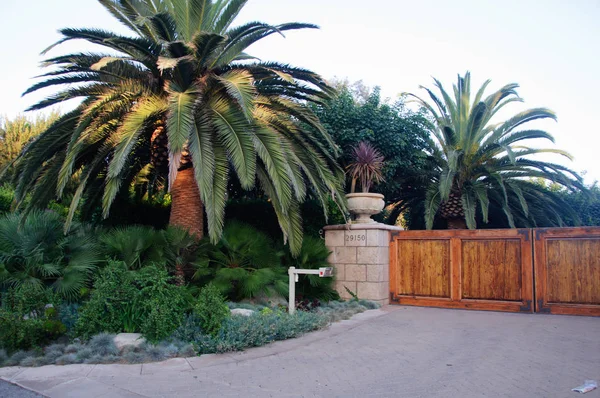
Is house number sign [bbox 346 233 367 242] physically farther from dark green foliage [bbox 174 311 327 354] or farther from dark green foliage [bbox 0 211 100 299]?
dark green foliage [bbox 0 211 100 299]

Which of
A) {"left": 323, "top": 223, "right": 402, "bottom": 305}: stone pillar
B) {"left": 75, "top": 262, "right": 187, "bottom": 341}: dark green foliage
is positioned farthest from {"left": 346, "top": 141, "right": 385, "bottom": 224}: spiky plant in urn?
{"left": 75, "top": 262, "right": 187, "bottom": 341}: dark green foliage

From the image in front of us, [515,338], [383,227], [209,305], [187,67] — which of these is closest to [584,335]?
[515,338]

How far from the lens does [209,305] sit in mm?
7336

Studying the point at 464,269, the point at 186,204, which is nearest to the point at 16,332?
the point at 186,204

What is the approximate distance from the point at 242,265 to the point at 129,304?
2648 millimetres

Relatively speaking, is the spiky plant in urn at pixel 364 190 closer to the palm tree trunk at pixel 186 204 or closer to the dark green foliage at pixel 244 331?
the palm tree trunk at pixel 186 204

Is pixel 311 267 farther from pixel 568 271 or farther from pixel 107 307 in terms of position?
pixel 568 271

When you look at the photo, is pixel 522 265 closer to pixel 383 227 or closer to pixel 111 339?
pixel 383 227

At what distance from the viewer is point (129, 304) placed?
24.4 feet

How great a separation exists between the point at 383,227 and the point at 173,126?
17.7ft

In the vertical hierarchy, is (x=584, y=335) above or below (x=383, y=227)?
below

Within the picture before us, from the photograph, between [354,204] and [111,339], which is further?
[354,204]

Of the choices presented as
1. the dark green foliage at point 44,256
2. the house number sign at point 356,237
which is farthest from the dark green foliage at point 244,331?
the house number sign at point 356,237

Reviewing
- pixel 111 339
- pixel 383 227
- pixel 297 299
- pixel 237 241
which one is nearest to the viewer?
pixel 111 339
